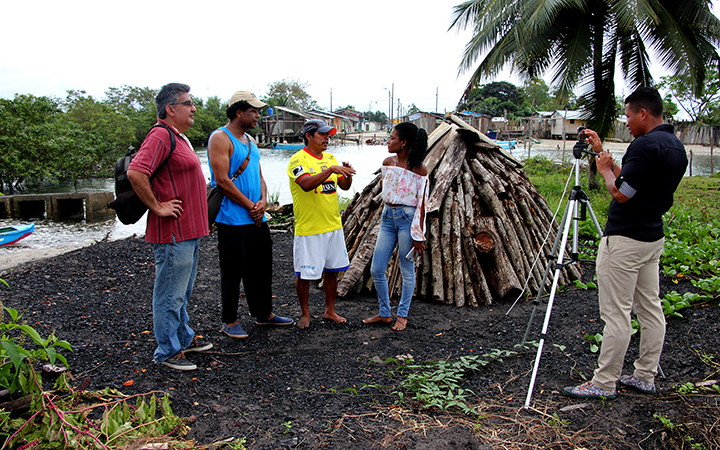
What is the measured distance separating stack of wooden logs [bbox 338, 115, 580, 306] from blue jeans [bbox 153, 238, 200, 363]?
2.27 meters

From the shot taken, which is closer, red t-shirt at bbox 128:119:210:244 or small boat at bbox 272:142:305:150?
red t-shirt at bbox 128:119:210:244

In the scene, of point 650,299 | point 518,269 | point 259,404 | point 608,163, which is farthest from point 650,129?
point 259,404

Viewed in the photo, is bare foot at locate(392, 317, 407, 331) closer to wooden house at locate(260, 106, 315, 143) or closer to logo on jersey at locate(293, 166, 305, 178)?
logo on jersey at locate(293, 166, 305, 178)

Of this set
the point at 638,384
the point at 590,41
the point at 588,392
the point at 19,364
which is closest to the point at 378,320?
the point at 588,392

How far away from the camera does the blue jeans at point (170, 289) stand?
132 inches

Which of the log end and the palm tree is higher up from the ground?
the palm tree

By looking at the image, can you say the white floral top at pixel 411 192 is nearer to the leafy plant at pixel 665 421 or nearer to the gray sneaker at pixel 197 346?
the gray sneaker at pixel 197 346

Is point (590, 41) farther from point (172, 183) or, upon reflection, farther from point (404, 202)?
point (172, 183)

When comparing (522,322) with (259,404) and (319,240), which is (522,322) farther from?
(259,404)

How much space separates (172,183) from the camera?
11.0ft

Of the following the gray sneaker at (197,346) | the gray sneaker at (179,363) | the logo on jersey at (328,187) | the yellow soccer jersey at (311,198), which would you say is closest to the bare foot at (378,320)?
the yellow soccer jersey at (311,198)

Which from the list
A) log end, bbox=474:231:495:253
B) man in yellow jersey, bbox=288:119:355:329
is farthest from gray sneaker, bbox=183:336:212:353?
log end, bbox=474:231:495:253

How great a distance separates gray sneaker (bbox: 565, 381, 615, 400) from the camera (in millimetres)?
3070

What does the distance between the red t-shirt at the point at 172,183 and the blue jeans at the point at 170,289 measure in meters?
0.09
